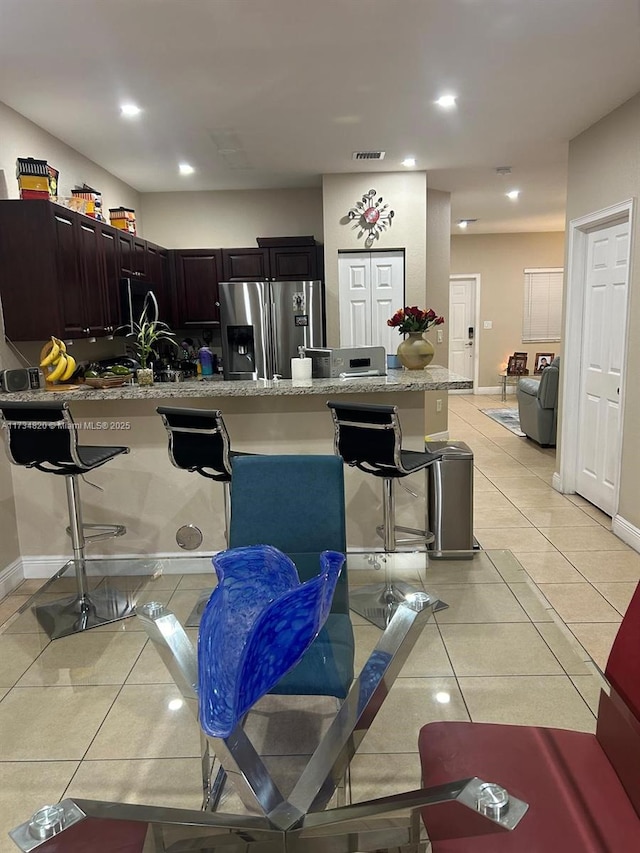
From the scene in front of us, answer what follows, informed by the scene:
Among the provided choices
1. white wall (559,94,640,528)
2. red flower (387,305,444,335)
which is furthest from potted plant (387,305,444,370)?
white wall (559,94,640,528)

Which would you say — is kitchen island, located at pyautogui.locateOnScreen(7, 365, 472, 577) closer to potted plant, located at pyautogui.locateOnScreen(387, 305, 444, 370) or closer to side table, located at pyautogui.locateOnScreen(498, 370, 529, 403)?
potted plant, located at pyautogui.locateOnScreen(387, 305, 444, 370)

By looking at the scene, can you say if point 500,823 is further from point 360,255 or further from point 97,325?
point 360,255

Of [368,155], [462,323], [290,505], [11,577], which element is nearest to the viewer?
[290,505]

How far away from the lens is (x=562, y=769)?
53.1 inches

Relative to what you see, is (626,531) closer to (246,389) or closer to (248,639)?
(246,389)

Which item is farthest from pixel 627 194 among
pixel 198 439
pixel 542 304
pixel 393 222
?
pixel 542 304

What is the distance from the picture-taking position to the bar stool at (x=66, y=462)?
2061 mm

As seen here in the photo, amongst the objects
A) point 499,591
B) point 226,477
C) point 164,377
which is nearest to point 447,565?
point 499,591

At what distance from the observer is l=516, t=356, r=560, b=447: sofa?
626cm

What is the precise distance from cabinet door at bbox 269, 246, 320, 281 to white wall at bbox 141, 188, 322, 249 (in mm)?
508

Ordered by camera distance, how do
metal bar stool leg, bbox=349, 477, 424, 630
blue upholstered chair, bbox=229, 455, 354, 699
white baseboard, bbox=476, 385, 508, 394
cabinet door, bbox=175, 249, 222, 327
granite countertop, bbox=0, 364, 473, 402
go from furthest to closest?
white baseboard, bbox=476, 385, 508, 394, cabinet door, bbox=175, 249, 222, 327, granite countertop, bbox=0, 364, 473, 402, blue upholstered chair, bbox=229, 455, 354, 699, metal bar stool leg, bbox=349, 477, 424, 630

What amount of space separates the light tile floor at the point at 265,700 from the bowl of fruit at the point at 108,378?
144 centimetres

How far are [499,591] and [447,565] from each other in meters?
0.20

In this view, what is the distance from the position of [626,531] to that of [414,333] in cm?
192
